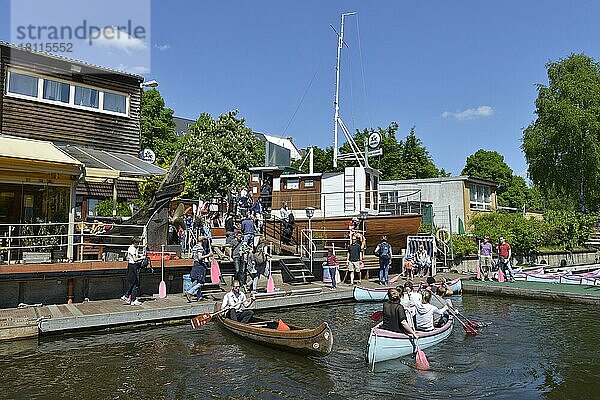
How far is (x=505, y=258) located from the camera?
907 inches

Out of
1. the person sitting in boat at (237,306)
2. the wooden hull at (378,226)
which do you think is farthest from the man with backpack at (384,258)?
the person sitting in boat at (237,306)

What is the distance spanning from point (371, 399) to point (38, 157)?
472 inches

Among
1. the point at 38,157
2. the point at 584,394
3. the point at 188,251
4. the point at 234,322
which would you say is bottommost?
the point at 584,394

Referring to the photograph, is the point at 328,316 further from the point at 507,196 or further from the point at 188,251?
the point at 507,196

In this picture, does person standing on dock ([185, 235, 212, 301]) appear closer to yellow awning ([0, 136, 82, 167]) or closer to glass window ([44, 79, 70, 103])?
yellow awning ([0, 136, 82, 167])

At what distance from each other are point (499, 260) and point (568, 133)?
72.6ft

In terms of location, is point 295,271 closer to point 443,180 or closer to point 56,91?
point 56,91

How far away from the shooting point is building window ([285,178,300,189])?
1093 inches

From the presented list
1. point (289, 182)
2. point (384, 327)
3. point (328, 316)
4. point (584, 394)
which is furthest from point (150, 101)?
point (584, 394)

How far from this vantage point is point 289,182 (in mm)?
27953

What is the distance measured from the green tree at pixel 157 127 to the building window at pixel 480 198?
74.1ft

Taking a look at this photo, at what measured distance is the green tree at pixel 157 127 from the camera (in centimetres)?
4084

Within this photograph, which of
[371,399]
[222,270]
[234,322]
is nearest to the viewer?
[371,399]

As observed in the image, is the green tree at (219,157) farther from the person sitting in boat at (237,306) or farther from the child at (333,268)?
the person sitting in boat at (237,306)
